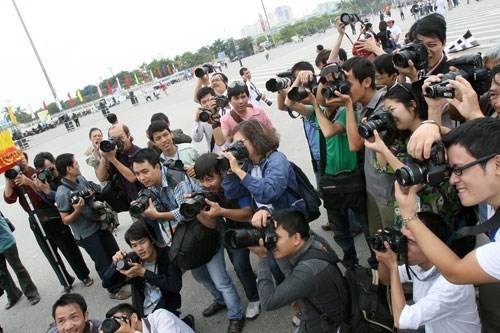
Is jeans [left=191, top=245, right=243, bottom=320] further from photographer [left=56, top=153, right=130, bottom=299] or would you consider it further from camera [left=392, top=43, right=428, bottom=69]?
camera [left=392, top=43, right=428, bottom=69]

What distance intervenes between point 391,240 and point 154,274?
170 cm

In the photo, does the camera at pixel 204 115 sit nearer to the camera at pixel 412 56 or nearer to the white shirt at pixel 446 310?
the camera at pixel 412 56

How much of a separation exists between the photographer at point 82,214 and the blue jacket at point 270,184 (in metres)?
1.72

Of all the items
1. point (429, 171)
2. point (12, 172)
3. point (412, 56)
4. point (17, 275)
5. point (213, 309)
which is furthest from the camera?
point (17, 275)

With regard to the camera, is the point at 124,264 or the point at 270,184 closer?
the point at 270,184

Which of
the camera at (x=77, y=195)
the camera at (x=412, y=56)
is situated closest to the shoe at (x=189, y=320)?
the camera at (x=77, y=195)

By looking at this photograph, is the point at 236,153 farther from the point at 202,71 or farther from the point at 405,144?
the point at 202,71

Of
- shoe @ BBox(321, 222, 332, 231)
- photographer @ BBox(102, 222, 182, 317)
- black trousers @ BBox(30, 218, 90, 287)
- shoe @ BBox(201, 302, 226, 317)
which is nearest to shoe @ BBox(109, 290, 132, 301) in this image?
black trousers @ BBox(30, 218, 90, 287)

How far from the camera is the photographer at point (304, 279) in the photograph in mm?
1811

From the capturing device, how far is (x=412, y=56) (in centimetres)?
228

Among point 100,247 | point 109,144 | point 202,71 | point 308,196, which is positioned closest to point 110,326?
point 308,196

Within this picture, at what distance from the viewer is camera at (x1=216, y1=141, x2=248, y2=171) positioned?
2.38 metres

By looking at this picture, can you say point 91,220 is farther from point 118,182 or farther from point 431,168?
point 431,168

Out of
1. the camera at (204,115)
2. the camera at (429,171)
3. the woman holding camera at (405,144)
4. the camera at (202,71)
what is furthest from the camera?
the camera at (202,71)
